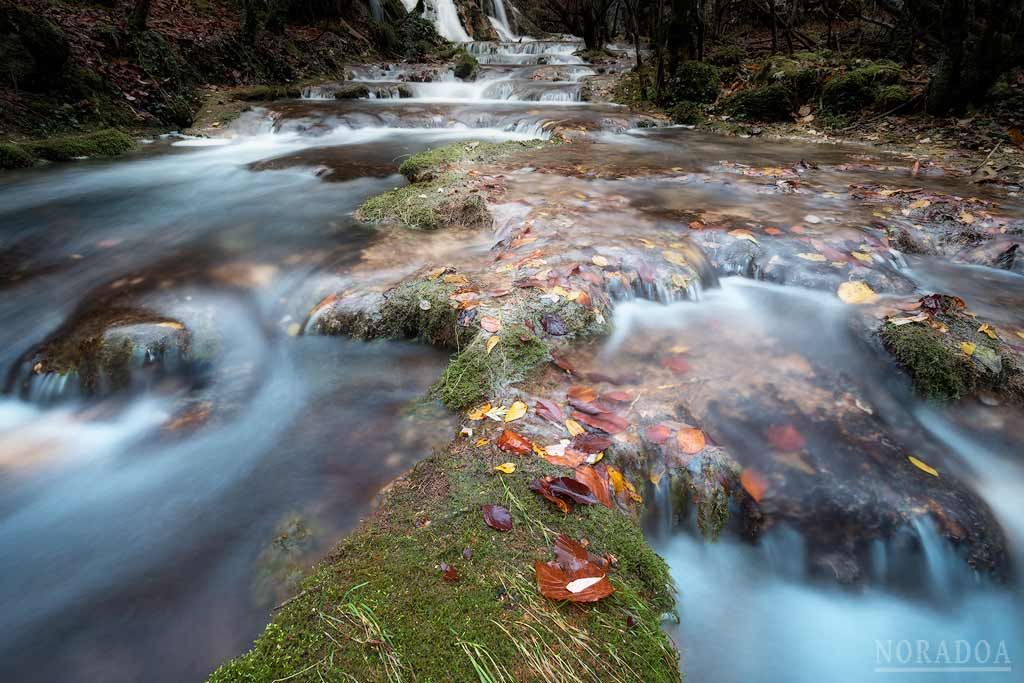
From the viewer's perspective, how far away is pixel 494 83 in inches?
551

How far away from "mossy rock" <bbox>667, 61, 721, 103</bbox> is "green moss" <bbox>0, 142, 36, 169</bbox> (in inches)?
430

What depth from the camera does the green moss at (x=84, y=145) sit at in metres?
7.47

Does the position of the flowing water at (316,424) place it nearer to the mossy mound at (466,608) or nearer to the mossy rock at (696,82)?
the mossy mound at (466,608)

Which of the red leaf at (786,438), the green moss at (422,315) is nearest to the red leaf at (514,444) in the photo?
the green moss at (422,315)

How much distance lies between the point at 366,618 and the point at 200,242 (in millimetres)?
4569

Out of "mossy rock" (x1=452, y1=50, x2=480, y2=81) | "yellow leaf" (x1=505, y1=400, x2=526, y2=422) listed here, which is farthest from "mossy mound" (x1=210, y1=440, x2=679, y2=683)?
"mossy rock" (x1=452, y1=50, x2=480, y2=81)

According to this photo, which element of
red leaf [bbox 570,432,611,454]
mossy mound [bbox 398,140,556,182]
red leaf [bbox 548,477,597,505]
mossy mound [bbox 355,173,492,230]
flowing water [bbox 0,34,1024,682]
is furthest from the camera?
mossy mound [bbox 398,140,556,182]

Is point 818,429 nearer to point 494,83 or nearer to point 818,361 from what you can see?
point 818,361

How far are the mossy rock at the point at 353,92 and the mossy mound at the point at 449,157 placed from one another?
727cm

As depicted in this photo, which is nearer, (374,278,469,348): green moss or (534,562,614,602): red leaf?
(534,562,614,602): red leaf

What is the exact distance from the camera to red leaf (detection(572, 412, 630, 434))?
7.50 feet

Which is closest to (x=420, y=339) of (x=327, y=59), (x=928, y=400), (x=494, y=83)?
(x=928, y=400)

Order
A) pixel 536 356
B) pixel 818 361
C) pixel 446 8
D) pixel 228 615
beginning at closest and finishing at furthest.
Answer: pixel 228 615 → pixel 536 356 → pixel 818 361 → pixel 446 8

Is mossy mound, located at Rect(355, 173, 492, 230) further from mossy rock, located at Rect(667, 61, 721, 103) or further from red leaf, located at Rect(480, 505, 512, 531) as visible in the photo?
mossy rock, located at Rect(667, 61, 721, 103)
